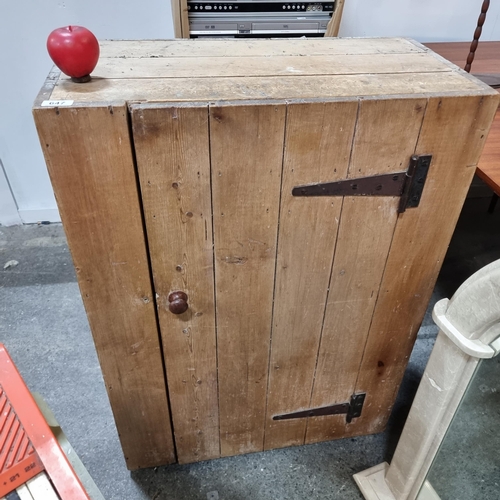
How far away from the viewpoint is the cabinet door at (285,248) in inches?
37.1

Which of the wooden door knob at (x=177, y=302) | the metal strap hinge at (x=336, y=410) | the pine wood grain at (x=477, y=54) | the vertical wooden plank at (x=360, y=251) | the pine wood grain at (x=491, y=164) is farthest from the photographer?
the pine wood grain at (x=477, y=54)

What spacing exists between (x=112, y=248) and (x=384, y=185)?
0.61 metres

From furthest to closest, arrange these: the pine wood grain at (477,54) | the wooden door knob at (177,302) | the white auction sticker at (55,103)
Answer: the pine wood grain at (477,54)
the wooden door knob at (177,302)
the white auction sticker at (55,103)

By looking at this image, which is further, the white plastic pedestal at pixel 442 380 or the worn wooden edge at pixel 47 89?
the white plastic pedestal at pixel 442 380

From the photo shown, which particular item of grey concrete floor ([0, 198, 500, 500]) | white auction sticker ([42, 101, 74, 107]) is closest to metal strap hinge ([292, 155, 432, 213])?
white auction sticker ([42, 101, 74, 107])

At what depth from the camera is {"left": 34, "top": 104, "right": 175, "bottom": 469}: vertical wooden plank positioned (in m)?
0.89


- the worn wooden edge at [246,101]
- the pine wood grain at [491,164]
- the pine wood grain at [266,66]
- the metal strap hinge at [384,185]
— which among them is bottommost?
the pine wood grain at [491,164]

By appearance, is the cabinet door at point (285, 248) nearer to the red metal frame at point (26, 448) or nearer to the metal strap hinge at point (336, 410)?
the metal strap hinge at point (336, 410)

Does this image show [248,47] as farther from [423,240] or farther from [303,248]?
[423,240]

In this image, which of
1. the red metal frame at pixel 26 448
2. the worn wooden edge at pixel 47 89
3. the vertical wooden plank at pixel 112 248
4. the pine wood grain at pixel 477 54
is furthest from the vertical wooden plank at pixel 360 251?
the pine wood grain at pixel 477 54

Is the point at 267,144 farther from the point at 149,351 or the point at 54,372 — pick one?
the point at 54,372

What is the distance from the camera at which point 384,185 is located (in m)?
1.05

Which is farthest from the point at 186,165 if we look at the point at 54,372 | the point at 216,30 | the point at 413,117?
the point at 54,372

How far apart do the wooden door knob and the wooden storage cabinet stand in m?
0.02
